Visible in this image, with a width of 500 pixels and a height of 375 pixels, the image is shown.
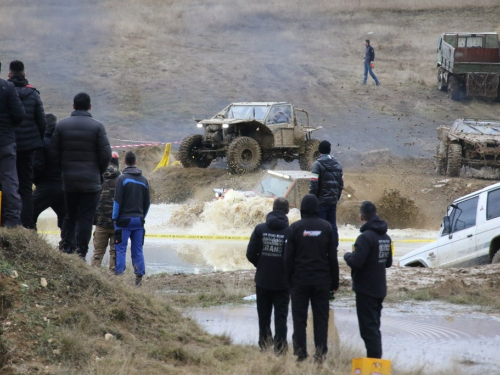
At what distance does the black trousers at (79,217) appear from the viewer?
30.0ft

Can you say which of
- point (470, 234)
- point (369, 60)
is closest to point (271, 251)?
point (470, 234)

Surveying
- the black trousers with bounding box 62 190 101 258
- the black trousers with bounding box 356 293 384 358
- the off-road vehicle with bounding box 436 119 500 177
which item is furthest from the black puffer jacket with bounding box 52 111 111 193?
the off-road vehicle with bounding box 436 119 500 177

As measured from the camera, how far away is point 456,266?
12984 mm

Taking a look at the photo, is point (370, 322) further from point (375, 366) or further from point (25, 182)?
point (25, 182)

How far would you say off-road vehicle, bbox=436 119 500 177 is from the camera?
2492cm

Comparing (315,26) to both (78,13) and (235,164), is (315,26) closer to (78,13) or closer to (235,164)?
(78,13)

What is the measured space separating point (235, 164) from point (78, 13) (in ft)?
93.6

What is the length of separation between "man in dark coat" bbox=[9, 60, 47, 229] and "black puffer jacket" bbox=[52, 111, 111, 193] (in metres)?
0.37

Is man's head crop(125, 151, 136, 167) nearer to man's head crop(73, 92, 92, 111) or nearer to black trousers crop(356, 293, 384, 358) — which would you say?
man's head crop(73, 92, 92, 111)

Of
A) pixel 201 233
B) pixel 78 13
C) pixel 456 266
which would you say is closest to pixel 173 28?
pixel 78 13

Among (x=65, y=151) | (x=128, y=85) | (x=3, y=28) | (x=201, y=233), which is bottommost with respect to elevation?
(x=201, y=233)

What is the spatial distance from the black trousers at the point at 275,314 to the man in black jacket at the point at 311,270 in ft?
1.04

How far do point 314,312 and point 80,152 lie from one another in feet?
10.3

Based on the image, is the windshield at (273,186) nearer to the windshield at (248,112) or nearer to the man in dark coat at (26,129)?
the windshield at (248,112)
